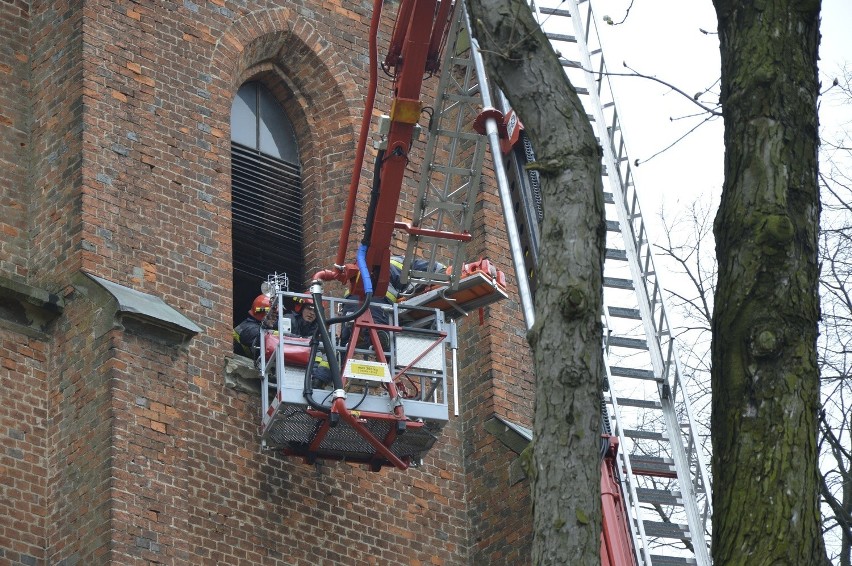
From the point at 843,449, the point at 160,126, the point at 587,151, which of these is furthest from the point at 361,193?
the point at 587,151

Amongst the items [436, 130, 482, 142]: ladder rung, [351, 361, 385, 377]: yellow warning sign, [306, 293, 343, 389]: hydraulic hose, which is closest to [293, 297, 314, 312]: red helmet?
[306, 293, 343, 389]: hydraulic hose

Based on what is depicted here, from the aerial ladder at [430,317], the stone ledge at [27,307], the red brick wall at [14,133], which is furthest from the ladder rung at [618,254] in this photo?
the red brick wall at [14,133]

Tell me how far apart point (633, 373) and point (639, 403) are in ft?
0.84

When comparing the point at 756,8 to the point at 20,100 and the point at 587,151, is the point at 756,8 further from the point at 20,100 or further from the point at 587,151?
the point at 20,100

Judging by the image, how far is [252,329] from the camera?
16.2 meters

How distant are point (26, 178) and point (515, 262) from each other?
4.52 m

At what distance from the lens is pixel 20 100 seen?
1608 centimetres

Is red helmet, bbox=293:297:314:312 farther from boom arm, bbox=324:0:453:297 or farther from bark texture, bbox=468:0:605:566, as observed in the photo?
bark texture, bbox=468:0:605:566

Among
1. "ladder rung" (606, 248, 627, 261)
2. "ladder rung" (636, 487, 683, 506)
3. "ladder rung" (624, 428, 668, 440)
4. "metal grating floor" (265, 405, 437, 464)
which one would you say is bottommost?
"ladder rung" (636, 487, 683, 506)

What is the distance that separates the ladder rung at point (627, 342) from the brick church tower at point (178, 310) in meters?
2.00

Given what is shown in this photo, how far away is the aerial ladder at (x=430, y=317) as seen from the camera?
14562 millimetres

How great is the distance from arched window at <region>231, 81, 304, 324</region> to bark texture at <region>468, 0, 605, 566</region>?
890 cm

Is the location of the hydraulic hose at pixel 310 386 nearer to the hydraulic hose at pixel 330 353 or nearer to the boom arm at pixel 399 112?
the hydraulic hose at pixel 330 353

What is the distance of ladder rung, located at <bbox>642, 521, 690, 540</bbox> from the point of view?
14.1m
